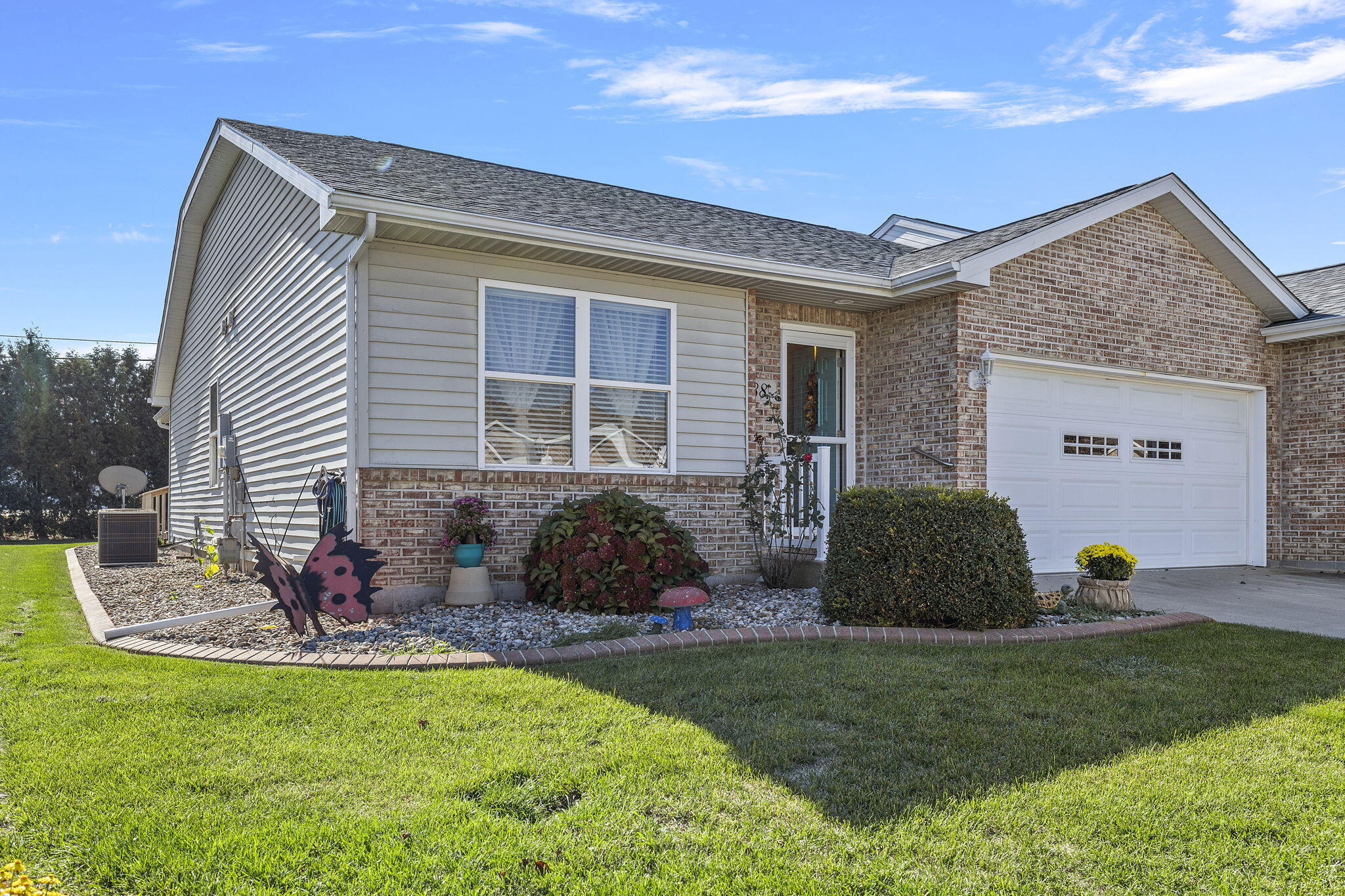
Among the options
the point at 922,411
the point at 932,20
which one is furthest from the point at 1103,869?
the point at 932,20

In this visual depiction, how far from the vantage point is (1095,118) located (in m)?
10.9

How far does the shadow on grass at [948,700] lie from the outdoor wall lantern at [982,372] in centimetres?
363

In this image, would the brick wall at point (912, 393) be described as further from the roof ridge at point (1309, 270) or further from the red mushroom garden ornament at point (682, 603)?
the roof ridge at point (1309, 270)

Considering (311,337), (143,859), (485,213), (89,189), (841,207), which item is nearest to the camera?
(143,859)

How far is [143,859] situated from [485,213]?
5.52 meters

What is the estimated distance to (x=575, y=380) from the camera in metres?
8.05

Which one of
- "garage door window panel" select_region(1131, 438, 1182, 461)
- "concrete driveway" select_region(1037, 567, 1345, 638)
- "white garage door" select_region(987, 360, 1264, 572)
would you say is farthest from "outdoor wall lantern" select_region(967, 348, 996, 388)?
"garage door window panel" select_region(1131, 438, 1182, 461)

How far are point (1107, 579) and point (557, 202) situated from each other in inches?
240

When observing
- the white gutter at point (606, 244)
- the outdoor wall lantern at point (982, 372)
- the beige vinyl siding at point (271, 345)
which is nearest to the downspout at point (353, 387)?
the beige vinyl siding at point (271, 345)

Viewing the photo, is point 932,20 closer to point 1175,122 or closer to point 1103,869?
point 1175,122

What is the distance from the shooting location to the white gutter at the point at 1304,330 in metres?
10.5

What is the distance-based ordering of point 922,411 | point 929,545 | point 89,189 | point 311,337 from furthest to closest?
1. point 89,189
2. point 922,411
3. point 311,337
4. point 929,545

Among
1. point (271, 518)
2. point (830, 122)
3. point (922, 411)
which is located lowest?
point (271, 518)

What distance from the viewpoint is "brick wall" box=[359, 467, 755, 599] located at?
23.4ft
